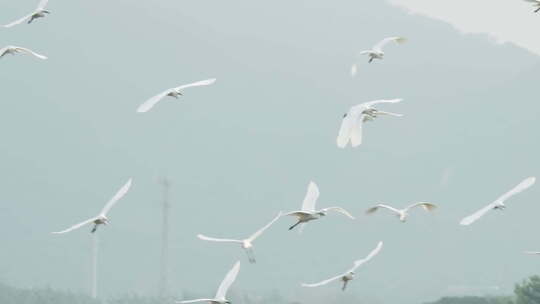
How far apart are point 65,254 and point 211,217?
3202 centimetres

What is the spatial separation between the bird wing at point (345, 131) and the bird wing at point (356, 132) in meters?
0.04

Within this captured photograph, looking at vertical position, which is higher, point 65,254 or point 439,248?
point 439,248

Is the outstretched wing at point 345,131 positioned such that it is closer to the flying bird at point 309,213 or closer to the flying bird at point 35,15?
the flying bird at point 309,213

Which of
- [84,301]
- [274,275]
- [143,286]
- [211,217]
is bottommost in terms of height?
[84,301]

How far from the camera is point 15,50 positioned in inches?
696

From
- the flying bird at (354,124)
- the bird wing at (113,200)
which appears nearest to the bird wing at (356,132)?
the flying bird at (354,124)

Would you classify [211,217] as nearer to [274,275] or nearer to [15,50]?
[274,275]

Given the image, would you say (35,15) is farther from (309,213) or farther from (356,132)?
(356,132)

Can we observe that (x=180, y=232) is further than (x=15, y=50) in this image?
Yes

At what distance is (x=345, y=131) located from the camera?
1400cm

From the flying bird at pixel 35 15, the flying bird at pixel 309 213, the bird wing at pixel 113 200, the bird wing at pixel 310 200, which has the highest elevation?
the flying bird at pixel 35 15

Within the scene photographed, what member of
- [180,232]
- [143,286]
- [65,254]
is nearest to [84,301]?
[143,286]

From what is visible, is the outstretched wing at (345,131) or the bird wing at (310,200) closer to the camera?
the outstretched wing at (345,131)

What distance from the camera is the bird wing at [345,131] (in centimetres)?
1322
